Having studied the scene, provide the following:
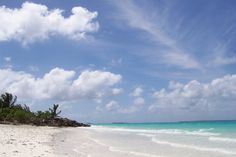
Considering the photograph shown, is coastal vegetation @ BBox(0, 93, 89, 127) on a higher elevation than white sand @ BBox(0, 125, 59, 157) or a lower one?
higher

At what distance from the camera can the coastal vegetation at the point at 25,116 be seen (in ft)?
192

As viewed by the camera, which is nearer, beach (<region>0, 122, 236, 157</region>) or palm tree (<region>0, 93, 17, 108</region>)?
beach (<region>0, 122, 236, 157</region>)

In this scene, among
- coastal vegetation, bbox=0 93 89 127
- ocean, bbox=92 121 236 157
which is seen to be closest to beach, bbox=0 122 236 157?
ocean, bbox=92 121 236 157

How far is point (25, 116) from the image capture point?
60.7 metres

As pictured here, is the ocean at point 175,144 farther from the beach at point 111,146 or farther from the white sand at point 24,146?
the white sand at point 24,146

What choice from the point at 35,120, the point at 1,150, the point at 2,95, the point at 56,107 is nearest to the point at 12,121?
the point at 35,120

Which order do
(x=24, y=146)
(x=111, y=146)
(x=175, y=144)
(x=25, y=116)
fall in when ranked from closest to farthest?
(x=24, y=146), (x=111, y=146), (x=175, y=144), (x=25, y=116)

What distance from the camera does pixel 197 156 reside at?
16250 mm

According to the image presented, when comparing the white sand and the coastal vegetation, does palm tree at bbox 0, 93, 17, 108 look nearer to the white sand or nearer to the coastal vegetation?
the coastal vegetation

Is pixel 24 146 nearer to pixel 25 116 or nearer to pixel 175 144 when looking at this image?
pixel 175 144

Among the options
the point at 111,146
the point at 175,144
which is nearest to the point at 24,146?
the point at 111,146

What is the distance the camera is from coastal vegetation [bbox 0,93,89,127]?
58650 millimetres

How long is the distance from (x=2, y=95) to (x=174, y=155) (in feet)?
185

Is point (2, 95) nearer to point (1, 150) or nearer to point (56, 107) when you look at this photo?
point (56, 107)
